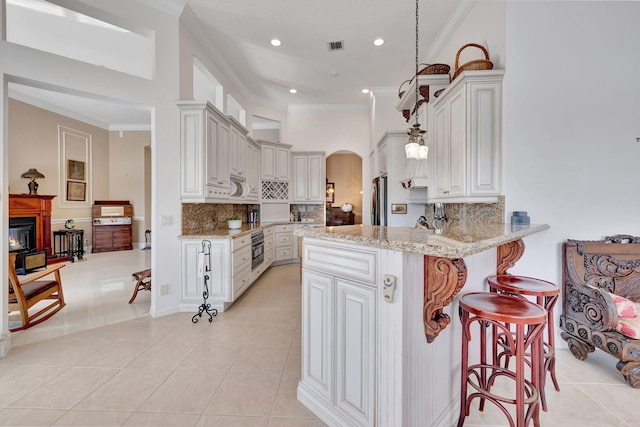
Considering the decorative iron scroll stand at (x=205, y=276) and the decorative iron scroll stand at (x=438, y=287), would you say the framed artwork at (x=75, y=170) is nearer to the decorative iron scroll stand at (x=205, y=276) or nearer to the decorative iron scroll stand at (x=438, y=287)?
the decorative iron scroll stand at (x=205, y=276)

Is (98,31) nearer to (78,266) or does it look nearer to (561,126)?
(78,266)

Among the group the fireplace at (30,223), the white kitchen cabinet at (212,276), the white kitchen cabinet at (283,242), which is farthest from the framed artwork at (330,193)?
the fireplace at (30,223)

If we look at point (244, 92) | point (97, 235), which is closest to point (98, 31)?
point (244, 92)

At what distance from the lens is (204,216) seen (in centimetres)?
379

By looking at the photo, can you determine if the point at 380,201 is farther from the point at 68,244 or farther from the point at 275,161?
the point at 68,244

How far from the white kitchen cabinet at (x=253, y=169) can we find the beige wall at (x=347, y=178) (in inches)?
135

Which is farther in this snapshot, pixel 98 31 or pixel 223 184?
pixel 98 31

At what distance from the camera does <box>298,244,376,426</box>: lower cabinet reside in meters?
1.34

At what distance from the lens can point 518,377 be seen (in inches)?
50.8

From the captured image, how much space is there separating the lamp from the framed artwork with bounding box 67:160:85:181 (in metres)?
0.92

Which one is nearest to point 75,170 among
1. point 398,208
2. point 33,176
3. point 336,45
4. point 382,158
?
A: point 33,176

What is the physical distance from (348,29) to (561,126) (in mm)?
2748

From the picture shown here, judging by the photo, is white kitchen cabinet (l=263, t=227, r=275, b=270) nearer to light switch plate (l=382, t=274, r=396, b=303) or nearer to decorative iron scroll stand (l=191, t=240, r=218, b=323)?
decorative iron scroll stand (l=191, t=240, r=218, b=323)

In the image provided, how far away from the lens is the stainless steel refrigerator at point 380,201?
14.7ft
